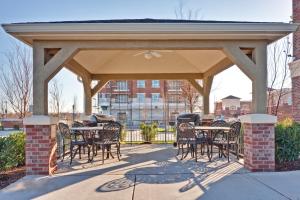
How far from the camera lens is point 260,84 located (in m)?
6.39

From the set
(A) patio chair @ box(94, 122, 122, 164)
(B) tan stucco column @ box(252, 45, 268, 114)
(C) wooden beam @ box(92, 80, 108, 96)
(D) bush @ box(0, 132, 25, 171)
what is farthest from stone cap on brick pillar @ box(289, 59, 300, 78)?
(D) bush @ box(0, 132, 25, 171)

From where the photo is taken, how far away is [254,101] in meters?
6.48

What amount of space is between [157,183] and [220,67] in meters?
5.08

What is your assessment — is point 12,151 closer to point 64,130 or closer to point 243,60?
point 64,130

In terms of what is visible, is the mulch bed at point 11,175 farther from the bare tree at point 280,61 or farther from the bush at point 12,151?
the bare tree at point 280,61

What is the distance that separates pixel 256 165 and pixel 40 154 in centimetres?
437

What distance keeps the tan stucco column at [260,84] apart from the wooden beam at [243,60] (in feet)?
0.30

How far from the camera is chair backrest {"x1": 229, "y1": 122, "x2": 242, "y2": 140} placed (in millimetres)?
7700

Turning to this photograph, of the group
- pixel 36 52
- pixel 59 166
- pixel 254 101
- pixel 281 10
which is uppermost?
pixel 281 10

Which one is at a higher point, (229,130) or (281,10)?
(281,10)

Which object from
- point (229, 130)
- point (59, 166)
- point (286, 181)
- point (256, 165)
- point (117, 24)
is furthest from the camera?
point (229, 130)

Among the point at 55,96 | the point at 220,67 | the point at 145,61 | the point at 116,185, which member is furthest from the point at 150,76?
the point at 55,96

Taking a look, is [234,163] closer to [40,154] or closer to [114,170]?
[114,170]

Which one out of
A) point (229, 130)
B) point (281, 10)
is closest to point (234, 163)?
point (229, 130)
